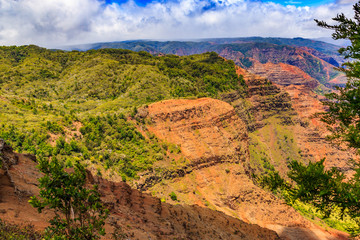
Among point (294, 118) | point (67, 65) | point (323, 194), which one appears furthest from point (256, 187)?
point (67, 65)

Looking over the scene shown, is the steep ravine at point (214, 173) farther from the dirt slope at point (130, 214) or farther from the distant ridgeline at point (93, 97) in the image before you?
the dirt slope at point (130, 214)

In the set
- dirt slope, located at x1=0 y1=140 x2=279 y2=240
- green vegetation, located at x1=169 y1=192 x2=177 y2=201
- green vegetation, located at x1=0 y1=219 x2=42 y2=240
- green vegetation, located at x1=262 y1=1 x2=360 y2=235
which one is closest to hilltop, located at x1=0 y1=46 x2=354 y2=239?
green vegetation, located at x1=169 y1=192 x2=177 y2=201

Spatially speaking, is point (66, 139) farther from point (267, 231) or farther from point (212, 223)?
point (267, 231)

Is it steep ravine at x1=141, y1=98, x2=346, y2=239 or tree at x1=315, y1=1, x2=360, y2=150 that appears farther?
steep ravine at x1=141, y1=98, x2=346, y2=239

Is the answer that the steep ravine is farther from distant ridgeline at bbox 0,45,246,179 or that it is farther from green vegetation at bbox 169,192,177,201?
distant ridgeline at bbox 0,45,246,179

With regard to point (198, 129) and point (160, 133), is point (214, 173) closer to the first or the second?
point (198, 129)

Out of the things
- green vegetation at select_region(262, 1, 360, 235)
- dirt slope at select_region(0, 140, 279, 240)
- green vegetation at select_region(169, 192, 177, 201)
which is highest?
green vegetation at select_region(262, 1, 360, 235)

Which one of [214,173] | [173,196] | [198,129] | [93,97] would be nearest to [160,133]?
[198,129]
